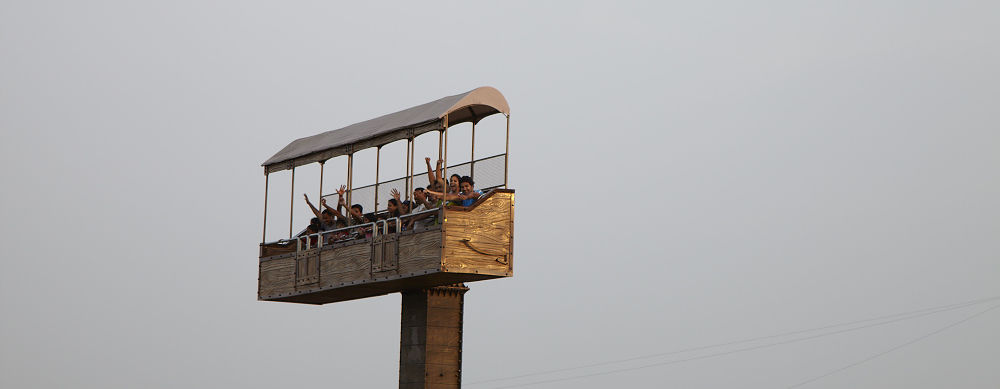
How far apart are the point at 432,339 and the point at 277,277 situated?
6149 millimetres

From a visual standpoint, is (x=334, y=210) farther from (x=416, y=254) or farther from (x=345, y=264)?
(x=416, y=254)

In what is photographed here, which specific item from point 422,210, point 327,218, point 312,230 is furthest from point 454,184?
point 312,230

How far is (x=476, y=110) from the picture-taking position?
47.3 metres

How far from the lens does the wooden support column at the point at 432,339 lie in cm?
4562

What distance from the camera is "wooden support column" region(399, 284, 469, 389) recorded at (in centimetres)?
4562

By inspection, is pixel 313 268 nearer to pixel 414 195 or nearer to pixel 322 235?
pixel 322 235

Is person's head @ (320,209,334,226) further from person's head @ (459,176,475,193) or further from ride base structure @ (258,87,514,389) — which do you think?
person's head @ (459,176,475,193)

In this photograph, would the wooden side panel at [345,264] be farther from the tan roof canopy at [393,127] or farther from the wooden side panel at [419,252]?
the tan roof canopy at [393,127]

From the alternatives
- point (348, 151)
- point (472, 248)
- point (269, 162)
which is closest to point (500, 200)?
point (472, 248)

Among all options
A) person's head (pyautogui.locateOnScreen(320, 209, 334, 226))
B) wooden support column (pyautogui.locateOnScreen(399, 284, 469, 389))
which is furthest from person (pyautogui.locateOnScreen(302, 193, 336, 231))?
wooden support column (pyautogui.locateOnScreen(399, 284, 469, 389))

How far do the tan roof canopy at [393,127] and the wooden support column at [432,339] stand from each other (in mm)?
4063

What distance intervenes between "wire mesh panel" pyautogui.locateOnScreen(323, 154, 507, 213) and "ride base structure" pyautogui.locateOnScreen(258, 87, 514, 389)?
47 millimetres

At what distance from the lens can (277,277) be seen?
49875mm

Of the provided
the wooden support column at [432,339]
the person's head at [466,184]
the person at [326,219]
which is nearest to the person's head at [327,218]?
the person at [326,219]
